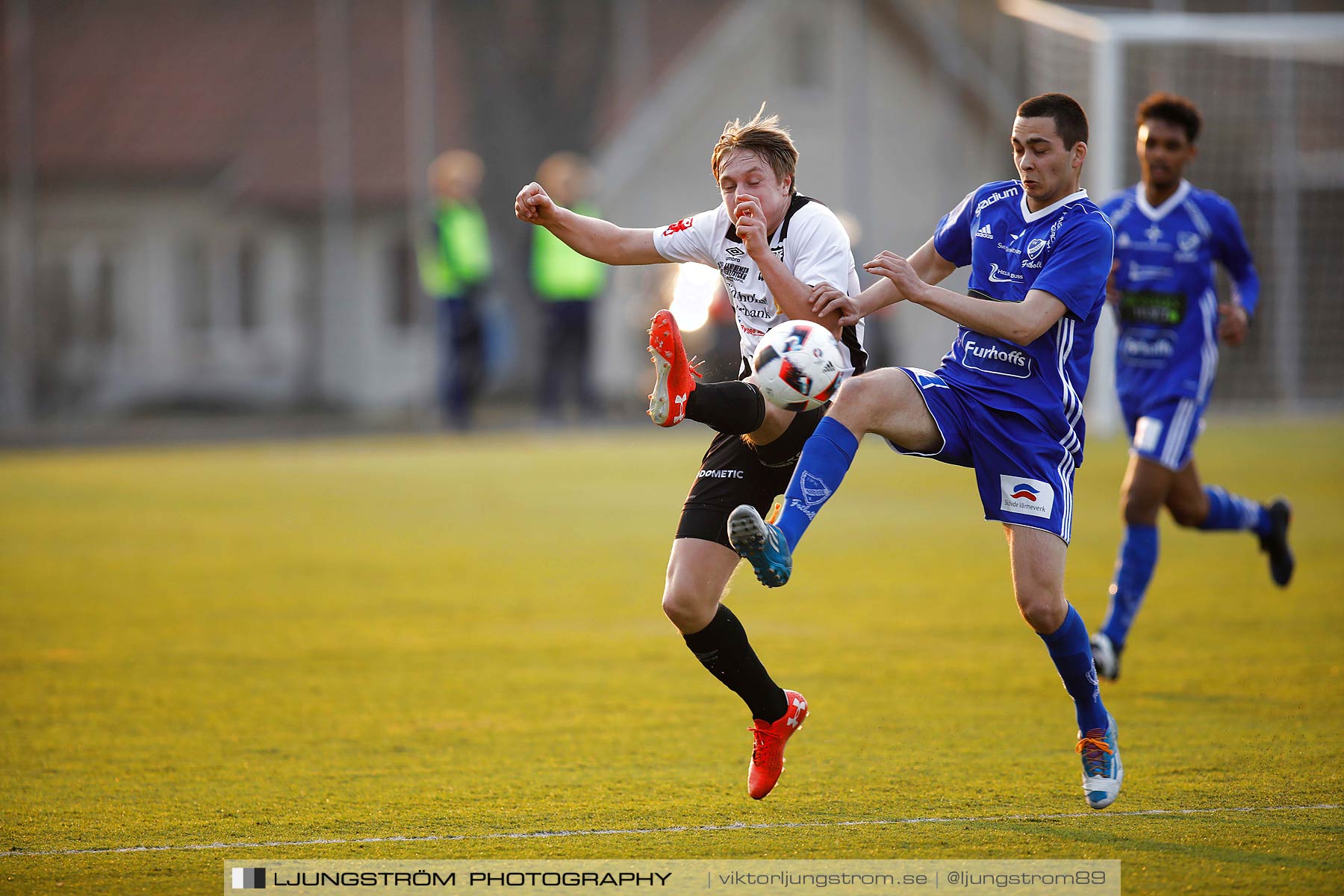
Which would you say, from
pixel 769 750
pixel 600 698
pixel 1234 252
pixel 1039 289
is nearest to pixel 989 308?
pixel 1039 289

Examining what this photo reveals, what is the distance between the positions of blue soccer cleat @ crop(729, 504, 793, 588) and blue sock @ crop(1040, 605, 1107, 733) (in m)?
0.99

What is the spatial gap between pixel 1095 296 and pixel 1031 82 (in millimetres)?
16788

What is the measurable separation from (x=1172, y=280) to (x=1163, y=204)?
33 cm

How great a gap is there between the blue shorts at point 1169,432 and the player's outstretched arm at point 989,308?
8.39ft

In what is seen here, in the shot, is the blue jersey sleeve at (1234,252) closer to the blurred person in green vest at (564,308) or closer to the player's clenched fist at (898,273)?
the player's clenched fist at (898,273)

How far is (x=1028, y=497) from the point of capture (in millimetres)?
4730

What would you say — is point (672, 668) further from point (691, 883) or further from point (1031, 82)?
point (1031, 82)

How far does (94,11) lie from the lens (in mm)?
25484

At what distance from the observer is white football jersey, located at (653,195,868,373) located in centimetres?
483

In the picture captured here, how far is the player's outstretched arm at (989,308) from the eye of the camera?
4527 mm

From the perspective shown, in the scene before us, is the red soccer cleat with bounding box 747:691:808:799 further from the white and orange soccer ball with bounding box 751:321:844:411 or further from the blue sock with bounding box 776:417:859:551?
the white and orange soccer ball with bounding box 751:321:844:411

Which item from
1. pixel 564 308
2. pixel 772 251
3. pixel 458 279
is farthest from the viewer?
pixel 564 308

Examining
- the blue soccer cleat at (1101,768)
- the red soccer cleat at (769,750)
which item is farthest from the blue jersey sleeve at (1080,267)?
the red soccer cleat at (769,750)

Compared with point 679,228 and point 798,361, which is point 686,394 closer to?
point 798,361
